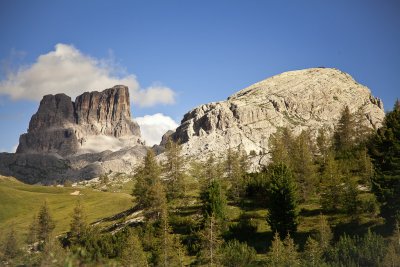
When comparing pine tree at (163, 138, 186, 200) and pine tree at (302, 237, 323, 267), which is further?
pine tree at (163, 138, 186, 200)

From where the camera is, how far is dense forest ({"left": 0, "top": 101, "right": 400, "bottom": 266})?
41303 mm

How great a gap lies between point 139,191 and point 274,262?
42.0m

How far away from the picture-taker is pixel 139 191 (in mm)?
75938

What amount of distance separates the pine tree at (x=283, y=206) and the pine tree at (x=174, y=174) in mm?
30013

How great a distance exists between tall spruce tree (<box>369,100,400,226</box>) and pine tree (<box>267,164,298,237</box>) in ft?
36.9

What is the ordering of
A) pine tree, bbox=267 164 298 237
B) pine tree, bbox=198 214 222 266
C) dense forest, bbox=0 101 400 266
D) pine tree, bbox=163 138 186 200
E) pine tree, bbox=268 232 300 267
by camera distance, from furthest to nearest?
1. pine tree, bbox=163 138 186 200
2. pine tree, bbox=267 164 298 237
3. pine tree, bbox=198 214 222 266
4. dense forest, bbox=0 101 400 266
5. pine tree, bbox=268 232 300 267

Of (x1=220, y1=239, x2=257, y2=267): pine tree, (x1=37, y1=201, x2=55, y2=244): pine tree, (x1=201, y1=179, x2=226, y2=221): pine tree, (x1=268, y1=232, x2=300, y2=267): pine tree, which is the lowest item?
(x1=220, y1=239, x2=257, y2=267): pine tree

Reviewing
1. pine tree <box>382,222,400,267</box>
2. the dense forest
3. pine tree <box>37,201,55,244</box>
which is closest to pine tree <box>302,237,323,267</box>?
the dense forest

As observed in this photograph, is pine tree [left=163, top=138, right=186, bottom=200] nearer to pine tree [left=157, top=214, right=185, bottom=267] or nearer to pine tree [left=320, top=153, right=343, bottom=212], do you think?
pine tree [left=157, top=214, right=185, bottom=267]

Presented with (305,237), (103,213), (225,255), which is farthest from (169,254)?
(103,213)

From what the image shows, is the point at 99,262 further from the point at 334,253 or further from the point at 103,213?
the point at 103,213

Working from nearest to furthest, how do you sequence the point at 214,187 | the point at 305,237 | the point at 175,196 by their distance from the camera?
the point at 305,237
the point at 214,187
the point at 175,196

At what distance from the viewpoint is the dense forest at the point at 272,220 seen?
41.3 meters

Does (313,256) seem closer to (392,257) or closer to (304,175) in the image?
(392,257)
